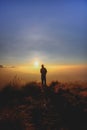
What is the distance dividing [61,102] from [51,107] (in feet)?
3.10

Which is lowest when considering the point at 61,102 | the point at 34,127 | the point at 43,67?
the point at 34,127

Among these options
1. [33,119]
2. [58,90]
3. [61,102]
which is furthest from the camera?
[58,90]

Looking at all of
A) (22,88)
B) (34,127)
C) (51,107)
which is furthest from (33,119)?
(22,88)

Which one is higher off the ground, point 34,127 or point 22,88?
point 22,88

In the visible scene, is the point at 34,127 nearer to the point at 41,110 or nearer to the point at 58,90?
the point at 41,110

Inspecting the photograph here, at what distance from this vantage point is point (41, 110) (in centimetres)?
1334

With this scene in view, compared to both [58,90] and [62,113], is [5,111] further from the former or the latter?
[58,90]

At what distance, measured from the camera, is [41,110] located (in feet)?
43.8

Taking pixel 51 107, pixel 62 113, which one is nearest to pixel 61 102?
pixel 51 107

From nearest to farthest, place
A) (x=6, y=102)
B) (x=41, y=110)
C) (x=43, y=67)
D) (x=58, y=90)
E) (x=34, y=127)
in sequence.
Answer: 1. (x=34, y=127)
2. (x=41, y=110)
3. (x=6, y=102)
4. (x=58, y=90)
5. (x=43, y=67)

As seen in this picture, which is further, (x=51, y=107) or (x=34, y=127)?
(x=51, y=107)

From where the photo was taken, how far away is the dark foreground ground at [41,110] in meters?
11.2

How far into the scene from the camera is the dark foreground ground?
11.2m

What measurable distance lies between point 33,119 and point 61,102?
2845 millimetres
